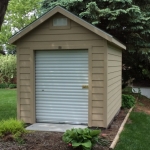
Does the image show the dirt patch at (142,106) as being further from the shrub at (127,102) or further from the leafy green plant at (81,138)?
the leafy green plant at (81,138)

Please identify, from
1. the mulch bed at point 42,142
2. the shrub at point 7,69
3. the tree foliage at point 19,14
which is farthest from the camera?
the tree foliage at point 19,14

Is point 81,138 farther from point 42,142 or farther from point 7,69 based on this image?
point 7,69

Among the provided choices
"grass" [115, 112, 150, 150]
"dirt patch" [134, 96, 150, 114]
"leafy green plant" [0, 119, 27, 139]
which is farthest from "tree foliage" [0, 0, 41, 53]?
"leafy green plant" [0, 119, 27, 139]

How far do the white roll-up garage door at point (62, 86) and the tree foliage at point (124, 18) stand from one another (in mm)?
4307

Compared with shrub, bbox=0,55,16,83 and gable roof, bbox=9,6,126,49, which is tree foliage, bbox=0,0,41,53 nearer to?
shrub, bbox=0,55,16,83

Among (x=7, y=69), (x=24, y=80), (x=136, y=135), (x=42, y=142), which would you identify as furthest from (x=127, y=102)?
(x=7, y=69)

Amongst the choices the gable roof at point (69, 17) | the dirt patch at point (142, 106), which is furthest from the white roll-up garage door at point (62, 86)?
the dirt patch at point (142, 106)

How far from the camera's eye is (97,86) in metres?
6.82

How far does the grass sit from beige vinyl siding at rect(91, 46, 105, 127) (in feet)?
2.52

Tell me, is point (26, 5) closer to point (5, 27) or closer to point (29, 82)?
point (5, 27)

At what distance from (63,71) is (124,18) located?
510 centimetres

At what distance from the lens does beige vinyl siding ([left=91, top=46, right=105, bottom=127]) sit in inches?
266

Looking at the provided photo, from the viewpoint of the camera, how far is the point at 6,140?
216 inches

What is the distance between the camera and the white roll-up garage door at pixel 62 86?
7098 mm
